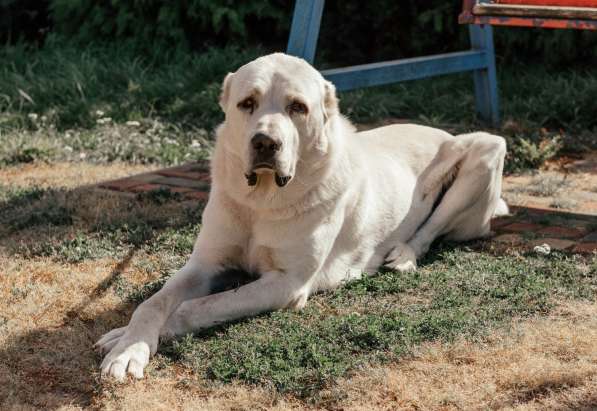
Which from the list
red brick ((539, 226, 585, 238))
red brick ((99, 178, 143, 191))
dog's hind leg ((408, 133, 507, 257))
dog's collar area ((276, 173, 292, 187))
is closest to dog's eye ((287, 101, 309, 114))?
dog's collar area ((276, 173, 292, 187))

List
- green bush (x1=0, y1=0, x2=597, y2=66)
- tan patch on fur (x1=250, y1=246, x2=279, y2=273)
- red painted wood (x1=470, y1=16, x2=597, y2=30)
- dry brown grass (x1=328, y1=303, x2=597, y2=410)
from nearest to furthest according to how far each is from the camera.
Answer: dry brown grass (x1=328, y1=303, x2=597, y2=410), tan patch on fur (x1=250, y1=246, x2=279, y2=273), red painted wood (x1=470, y1=16, x2=597, y2=30), green bush (x1=0, y1=0, x2=597, y2=66)

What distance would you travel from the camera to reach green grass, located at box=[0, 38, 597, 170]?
6.65 m

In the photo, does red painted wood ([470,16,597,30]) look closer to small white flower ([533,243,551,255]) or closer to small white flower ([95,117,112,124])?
small white flower ([533,243,551,255])

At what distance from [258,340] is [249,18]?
262 inches

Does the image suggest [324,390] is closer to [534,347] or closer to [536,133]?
[534,347]

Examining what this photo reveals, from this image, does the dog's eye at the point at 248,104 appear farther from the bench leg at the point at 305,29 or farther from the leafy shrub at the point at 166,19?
the leafy shrub at the point at 166,19

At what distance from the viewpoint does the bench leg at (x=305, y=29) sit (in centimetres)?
547

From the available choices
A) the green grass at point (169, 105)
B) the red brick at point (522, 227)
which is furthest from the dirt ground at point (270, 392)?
the green grass at point (169, 105)

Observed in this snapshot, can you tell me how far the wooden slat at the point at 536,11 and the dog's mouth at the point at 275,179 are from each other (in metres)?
2.31

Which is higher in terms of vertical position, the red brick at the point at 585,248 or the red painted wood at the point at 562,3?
the red painted wood at the point at 562,3

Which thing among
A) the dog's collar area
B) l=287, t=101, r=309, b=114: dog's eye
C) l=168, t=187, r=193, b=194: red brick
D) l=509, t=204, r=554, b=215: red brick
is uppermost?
l=287, t=101, r=309, b=114: dog's eye

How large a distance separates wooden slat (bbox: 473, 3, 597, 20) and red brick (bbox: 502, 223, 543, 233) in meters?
1.23

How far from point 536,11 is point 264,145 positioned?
2.50m

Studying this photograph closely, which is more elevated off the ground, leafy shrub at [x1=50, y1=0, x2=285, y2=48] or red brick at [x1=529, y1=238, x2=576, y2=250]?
leafy shrub at [x1=50, y1=0, x2=285, y2=48]
